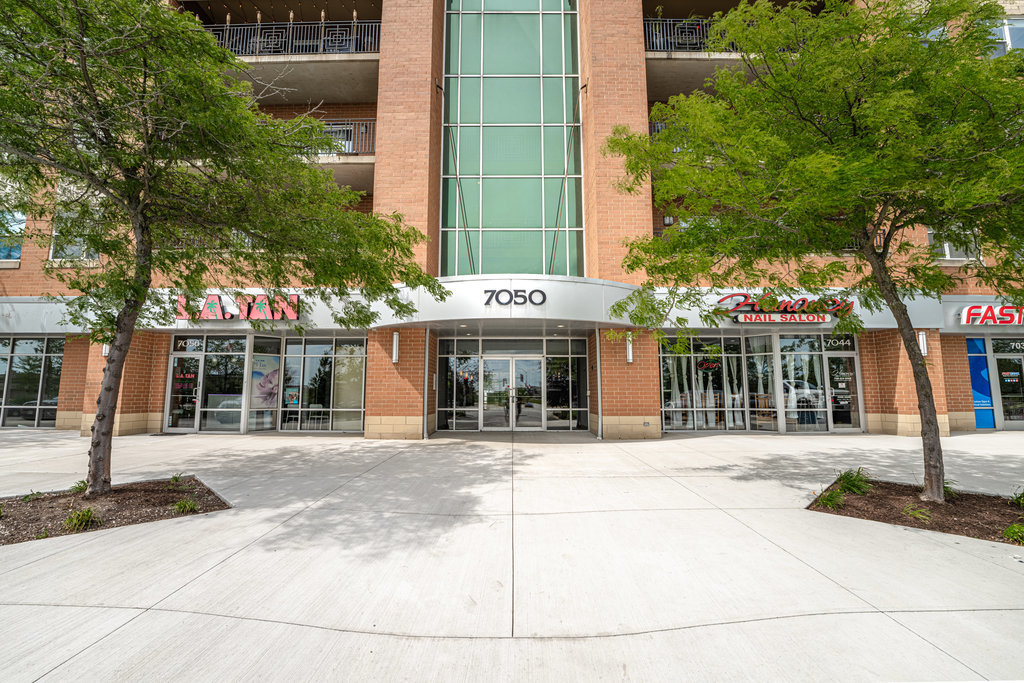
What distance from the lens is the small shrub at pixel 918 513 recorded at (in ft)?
17.5

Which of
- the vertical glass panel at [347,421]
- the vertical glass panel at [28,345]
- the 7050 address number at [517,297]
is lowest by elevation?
the vertical glass panel at [347,421]

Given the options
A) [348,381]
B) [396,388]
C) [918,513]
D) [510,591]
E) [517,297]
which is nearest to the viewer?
[510,591]

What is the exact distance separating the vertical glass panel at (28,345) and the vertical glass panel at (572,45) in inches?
815

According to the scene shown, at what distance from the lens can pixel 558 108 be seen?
15.4 metres

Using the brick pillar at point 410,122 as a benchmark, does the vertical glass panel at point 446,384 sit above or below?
below

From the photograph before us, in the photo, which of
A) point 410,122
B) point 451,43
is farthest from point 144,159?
point 451,43

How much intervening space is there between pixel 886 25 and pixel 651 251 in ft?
12.8

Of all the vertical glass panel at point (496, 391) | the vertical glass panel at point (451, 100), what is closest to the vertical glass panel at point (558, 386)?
the vertical glass panel at point (496, 391)

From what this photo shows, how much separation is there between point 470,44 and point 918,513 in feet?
57.0

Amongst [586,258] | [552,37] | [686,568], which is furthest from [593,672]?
[552,37]

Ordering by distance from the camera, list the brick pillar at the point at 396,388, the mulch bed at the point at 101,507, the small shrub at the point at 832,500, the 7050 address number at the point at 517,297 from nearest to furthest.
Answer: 1. the mulch bed at the point at 101,507
2. the small shrub at the point at 832,500
3. the 7050 address number at the point at 517,297
4. the brick pillar at the point at 396,388

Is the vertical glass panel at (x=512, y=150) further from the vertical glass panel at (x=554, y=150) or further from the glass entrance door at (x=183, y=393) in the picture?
the glass entrance door at (x=183, y=393)

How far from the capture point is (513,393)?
15.1 metres

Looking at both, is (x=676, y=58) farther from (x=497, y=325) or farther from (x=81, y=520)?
(x=81, y=520)
